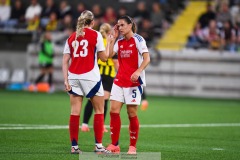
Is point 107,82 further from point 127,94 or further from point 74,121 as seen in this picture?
point 74,121

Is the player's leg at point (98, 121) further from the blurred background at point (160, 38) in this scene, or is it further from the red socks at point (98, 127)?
the blurred background at point (160, 38)

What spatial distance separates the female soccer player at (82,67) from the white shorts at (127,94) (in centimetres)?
33

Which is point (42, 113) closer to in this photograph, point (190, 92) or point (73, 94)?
point (73, 94)

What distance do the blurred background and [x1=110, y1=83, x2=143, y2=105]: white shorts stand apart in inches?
687

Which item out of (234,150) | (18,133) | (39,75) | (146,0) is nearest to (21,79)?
(39,75)

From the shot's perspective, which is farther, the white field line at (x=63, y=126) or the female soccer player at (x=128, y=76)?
the white field line at (x=63, y=126)

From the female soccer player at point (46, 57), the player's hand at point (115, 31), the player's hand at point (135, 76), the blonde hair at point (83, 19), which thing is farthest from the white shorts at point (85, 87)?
the female soccer player at point (46, 57)

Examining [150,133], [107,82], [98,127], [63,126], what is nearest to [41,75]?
[63,126]

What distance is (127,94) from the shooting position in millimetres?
12141

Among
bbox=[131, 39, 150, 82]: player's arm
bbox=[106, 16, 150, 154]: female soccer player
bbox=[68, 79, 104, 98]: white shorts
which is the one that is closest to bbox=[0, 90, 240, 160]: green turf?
bbox=[106, 16, 150, 154]: female soccer player

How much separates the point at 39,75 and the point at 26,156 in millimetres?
20329

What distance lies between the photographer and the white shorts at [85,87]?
38.9ft

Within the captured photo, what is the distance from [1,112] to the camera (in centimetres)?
1966

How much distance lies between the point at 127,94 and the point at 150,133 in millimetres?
3724
